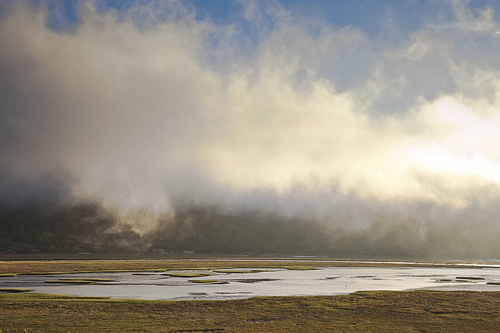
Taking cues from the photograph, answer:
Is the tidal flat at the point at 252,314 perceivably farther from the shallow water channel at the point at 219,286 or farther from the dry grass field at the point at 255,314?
the shallow water channel at the point at 219,286

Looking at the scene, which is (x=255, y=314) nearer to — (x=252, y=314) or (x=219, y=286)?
(x=252, y=314)

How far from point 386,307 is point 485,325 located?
15.0 m

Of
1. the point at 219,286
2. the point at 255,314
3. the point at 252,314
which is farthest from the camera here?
the point at 219,286

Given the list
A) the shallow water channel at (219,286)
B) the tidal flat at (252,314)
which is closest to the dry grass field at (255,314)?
the tidal flat at (252,314)

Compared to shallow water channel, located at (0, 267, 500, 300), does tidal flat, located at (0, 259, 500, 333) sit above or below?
above

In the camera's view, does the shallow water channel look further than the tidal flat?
Yes

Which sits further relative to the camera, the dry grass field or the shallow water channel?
the shallow water channel

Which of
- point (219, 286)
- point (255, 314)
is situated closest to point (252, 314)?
point (255, 314)

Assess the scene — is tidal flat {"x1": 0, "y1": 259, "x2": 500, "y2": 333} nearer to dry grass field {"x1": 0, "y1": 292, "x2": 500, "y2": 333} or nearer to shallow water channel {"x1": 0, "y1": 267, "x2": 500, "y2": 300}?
dry grass field {"x1": 0, "y1": 292, "x2": 500, "y2": 333}

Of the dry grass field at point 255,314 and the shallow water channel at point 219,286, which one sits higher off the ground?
the dry grass field at point 255,314

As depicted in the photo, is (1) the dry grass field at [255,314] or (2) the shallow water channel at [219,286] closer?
(1) the dry grass field at [255,314]

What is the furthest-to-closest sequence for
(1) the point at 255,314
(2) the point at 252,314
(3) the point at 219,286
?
(3) the point at 219,286
(1) the point at 255,314
(2) the point at 252,314

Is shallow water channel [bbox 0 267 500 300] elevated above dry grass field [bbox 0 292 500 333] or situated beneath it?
situated beneath

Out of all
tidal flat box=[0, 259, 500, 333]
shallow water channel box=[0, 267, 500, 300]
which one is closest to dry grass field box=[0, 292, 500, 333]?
tidal flat box=[0, 259, 500, 333]
